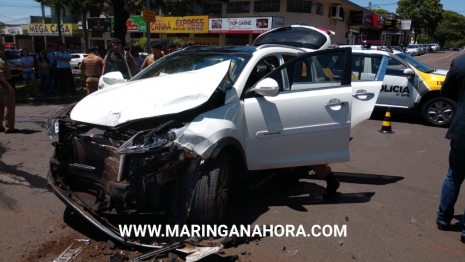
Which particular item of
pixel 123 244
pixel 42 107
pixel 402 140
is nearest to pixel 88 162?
pixel 123 244

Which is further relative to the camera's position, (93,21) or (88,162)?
(93,21)

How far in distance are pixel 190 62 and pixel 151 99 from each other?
1.39 metres

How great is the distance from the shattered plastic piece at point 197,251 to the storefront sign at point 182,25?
106 ft

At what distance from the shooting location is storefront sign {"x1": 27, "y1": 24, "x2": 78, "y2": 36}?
45.4 meters

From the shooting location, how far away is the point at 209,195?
345 cm

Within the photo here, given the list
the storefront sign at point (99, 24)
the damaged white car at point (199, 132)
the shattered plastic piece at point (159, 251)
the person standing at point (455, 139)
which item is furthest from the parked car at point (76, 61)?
the person standing at point (455, 139)

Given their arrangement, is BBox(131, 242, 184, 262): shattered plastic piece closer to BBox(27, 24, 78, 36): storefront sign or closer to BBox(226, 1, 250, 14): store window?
BBox(226, 1, 250, 14): store window

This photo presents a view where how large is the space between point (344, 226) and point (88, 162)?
266 cm

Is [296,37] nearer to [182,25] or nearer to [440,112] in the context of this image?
[440,112]

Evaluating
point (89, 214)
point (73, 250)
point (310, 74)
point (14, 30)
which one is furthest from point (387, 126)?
point (14, 30)

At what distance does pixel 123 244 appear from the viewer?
3.35 metres

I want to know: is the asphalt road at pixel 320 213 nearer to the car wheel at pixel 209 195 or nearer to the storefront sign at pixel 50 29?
the car wheel at pixel 209 195

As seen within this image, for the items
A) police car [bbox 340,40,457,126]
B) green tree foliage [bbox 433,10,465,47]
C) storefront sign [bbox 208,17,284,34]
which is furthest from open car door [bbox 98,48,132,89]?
green tree foliage [bbox 433,10,465,47]

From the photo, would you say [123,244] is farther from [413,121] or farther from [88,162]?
[413,121]
